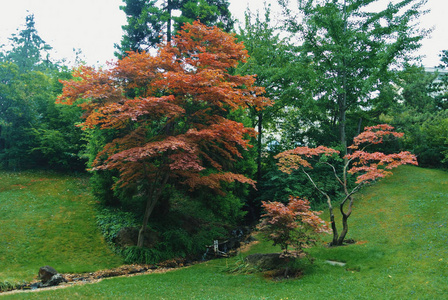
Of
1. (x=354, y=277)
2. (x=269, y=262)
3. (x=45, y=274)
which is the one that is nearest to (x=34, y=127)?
(x=45, y=274)

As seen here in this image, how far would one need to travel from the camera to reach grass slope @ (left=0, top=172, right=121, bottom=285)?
10656 millimetres

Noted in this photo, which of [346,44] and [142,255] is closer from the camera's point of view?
[142,255]

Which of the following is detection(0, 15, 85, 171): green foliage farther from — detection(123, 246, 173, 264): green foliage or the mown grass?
the mown grass

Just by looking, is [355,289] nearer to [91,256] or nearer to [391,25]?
[91,256]

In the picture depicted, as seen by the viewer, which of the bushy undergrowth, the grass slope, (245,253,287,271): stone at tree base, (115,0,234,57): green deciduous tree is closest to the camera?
(245,253,287,271): stone at tree base

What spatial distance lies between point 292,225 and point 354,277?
2.16 meters

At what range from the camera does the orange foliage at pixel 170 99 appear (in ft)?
32.7

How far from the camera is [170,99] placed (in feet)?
32.4

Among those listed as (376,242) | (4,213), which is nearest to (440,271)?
(376,242)

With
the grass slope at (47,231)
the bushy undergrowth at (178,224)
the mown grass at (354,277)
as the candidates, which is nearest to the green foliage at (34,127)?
the grass slope at (47,231)

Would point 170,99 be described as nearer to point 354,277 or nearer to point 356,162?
point 354,277

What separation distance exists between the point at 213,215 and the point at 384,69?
13.5 metres

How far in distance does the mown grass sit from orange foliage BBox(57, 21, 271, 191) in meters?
3.74

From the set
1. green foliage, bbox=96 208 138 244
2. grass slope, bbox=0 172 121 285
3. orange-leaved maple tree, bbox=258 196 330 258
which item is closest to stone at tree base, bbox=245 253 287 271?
orange-leaved maple tree, bbox=258 196 330 258
